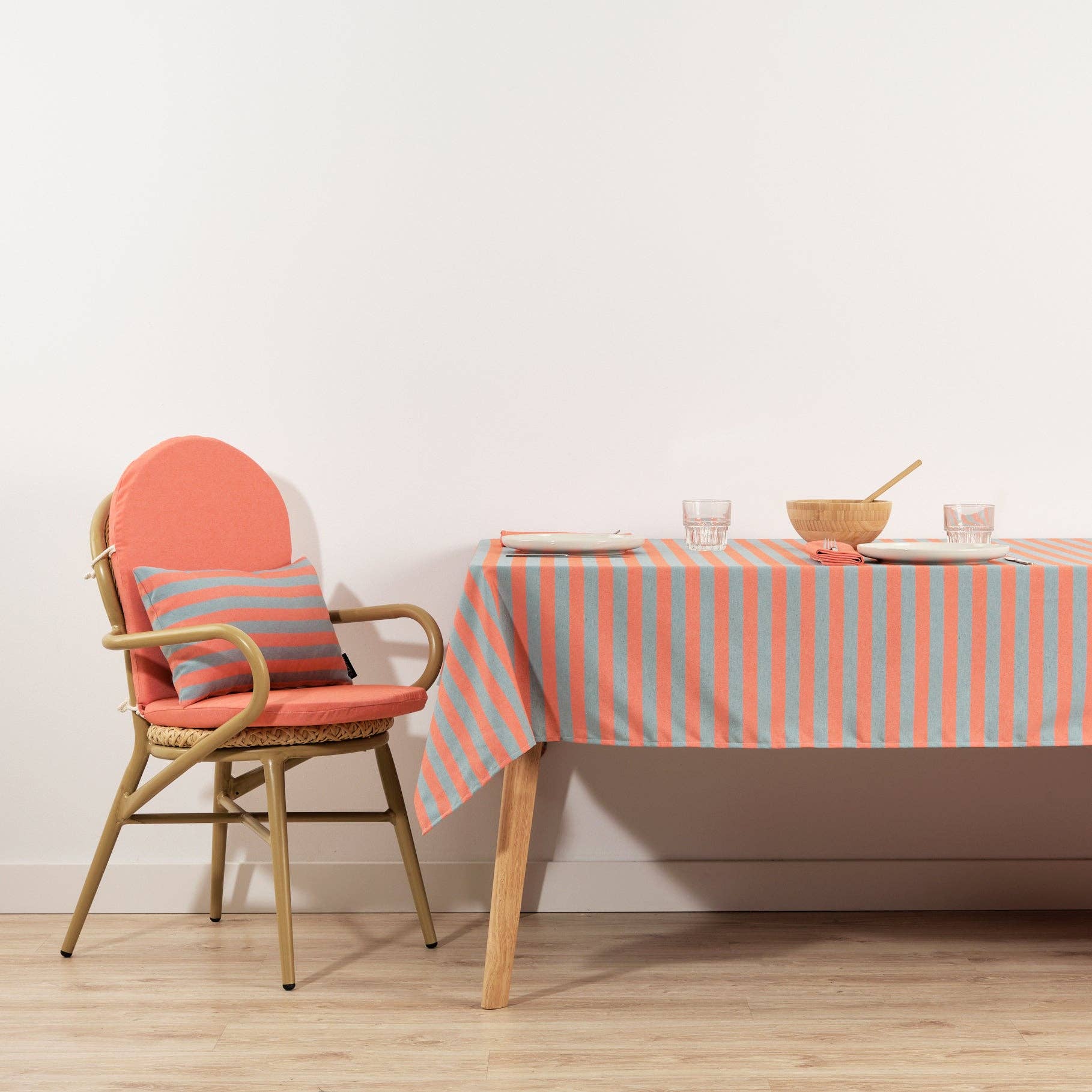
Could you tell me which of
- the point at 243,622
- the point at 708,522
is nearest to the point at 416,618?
the point at 243,622

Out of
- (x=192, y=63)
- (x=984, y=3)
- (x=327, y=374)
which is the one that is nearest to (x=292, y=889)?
(x=327, y=374)

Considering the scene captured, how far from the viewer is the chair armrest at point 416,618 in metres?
2.08

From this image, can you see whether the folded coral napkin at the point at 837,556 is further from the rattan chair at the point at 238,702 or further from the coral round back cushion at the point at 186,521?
the coral round back cushion at the point at 186,521

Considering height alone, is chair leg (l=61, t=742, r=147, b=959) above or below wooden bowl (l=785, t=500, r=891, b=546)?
below

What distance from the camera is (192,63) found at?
225 centimetres

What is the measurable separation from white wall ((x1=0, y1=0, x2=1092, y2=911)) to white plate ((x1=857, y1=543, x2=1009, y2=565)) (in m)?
0.61

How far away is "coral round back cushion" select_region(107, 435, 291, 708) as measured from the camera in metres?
1.96

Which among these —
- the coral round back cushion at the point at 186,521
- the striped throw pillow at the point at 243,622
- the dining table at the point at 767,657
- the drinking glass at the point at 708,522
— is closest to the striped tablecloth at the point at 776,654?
the dining table at the point at 767,657

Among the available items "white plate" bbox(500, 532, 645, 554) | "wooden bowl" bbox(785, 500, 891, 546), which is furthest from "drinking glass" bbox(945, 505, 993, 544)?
"white plate" bbox(500, 532, 645, 554)

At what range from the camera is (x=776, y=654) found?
165 cm

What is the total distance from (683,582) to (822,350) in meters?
0.88

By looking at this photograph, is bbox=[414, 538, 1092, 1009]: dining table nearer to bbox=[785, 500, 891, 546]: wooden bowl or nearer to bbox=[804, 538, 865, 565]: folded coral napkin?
bbox=[804, 538, 865, 565]: folded coral napkin

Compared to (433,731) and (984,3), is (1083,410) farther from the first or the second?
(433,731)

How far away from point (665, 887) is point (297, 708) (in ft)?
2.97
